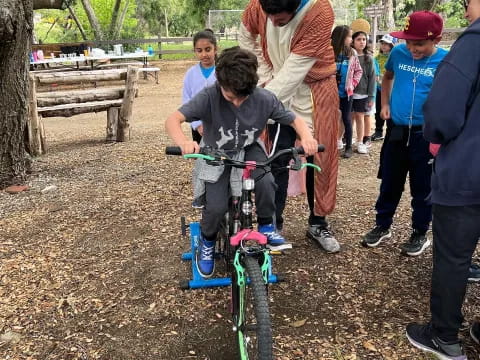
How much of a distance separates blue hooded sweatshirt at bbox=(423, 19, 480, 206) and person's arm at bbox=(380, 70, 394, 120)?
1524 mm

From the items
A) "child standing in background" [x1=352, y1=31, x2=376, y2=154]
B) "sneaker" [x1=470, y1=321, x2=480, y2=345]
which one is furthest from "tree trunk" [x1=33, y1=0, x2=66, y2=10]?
"sneaker" [x1=470, y1=321, x2=480, y2=345]

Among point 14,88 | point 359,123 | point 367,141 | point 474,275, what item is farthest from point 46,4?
point 474,275

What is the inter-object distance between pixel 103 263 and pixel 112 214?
1.02 metres

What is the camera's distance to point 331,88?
Result: 3.54 meters

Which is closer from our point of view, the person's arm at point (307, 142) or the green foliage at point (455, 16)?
the person's arm at point (307, 142)

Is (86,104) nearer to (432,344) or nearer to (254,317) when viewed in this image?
(254,317)

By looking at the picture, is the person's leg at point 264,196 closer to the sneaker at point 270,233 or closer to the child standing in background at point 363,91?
the sneaker at point 270,233

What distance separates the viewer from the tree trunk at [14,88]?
197 inches

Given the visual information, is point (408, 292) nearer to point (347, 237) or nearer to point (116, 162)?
point (347, 237)

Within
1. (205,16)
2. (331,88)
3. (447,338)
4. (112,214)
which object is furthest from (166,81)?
(447,338)

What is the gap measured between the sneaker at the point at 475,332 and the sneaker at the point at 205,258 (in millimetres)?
1661

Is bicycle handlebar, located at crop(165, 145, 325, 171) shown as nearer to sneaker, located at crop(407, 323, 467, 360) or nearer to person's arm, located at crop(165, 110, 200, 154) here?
person's arm, located at crop(165, 110, 200, 154)

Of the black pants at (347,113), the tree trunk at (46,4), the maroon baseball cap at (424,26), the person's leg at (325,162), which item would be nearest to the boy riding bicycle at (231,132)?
the person's leg at (325,162)

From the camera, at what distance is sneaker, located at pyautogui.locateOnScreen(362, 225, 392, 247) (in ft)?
12.8
